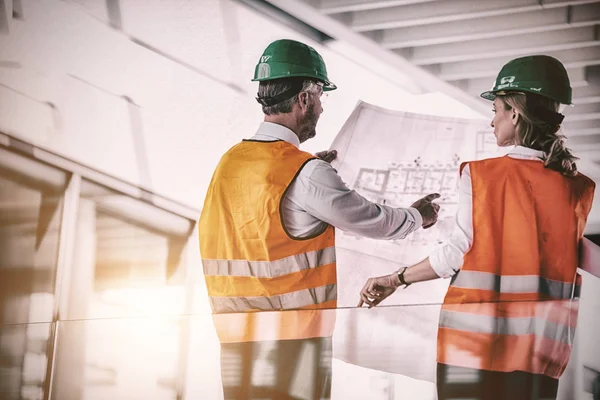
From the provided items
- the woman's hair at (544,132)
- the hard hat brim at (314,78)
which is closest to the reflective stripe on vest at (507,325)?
the woman's hair at (544,132)

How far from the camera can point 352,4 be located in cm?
331

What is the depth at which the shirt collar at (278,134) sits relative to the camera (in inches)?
124

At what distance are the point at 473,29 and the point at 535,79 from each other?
13.2 inches

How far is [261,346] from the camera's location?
285 centimetres

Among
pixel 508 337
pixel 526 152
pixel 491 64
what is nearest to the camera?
pixel 508 337

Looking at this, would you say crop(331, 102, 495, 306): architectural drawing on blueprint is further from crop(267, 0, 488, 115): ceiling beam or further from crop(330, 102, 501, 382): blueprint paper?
crop(267, 0, 488, 115): ceiling beam

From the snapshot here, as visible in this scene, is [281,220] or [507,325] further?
[281,220]

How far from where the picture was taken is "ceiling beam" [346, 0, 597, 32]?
10.9ft

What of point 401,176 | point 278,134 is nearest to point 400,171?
point 401,176

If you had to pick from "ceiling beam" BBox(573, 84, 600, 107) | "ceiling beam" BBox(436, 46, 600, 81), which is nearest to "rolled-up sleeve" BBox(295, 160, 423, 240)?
"ceiling beam" BBox(436, 46, 600, 81)

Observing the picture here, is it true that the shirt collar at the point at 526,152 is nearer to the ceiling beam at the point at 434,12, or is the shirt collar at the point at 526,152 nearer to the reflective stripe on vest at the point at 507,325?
the ceiling beam at the point at 434,12

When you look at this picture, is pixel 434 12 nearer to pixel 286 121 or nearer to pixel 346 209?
pixel 286 121

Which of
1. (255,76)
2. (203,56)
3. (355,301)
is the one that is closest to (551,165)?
(355,301)

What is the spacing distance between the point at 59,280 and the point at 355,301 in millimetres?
1179
